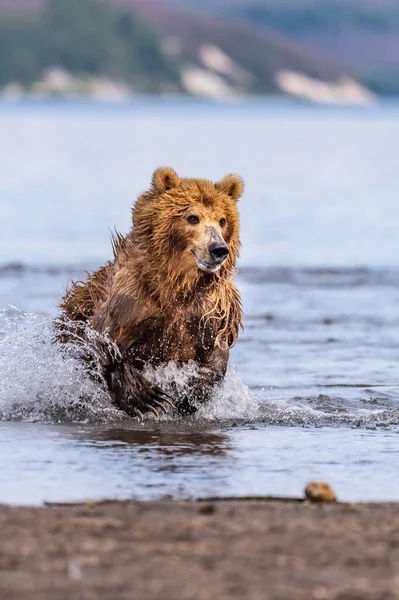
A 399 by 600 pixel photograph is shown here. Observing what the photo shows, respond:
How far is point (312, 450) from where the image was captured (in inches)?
299

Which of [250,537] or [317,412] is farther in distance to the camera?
[317,412]

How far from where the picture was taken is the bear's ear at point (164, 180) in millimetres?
8336

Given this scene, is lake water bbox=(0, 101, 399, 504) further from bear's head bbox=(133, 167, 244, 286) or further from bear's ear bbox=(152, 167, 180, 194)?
bear's ear bbox=(152, 167, 180, 194)

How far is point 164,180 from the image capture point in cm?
839

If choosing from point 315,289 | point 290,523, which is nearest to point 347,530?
point 290,523

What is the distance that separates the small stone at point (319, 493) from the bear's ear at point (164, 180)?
281 cm

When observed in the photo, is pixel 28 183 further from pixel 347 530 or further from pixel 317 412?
pixel 347 530

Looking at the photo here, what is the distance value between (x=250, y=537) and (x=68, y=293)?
4.53 meters

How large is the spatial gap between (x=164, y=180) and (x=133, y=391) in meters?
1.26

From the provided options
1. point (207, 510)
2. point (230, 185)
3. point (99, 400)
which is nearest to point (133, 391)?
point (99, 400)

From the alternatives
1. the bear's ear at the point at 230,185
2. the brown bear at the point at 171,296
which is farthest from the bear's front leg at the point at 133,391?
the bear's ear at the point at 230,185

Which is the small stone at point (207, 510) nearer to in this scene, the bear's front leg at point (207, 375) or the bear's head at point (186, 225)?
the bear's head at point (186, 225)

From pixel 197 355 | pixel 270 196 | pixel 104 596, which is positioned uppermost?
pixel 270 196

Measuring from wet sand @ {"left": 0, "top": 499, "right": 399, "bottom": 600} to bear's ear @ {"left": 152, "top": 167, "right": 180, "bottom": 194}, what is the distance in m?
2.85
